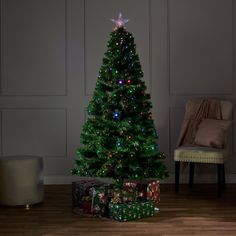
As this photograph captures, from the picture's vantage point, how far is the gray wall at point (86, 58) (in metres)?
5.96

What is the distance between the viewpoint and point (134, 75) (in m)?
4.38

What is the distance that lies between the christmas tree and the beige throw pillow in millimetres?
1085

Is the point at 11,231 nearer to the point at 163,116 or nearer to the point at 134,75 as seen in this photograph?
the point at 134,75

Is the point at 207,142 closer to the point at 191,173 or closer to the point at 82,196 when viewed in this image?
the point at 191,173

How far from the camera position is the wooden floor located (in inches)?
150

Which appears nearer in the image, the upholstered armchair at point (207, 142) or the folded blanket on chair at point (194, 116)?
the upholstered armchair at point (207, 142)

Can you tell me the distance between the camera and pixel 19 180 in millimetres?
4578

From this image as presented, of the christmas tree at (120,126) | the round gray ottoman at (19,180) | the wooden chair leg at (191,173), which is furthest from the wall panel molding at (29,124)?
the christmas tree at (120,126)

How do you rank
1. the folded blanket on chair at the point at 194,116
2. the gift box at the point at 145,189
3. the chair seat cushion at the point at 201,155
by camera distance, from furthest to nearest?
1. the folded blanket on chair at the point at 194,116
2. the chair seat cushion at the point at 201,155
3. the gift box at the point at 145,189

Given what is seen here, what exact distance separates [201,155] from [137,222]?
123cm

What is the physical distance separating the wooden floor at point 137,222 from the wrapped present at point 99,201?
95mm

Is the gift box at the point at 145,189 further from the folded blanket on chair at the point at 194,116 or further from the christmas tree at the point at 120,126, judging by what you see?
the folded blanket on chair at the point at 194,116

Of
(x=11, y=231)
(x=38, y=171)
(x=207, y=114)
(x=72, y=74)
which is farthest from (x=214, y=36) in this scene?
(x=11, y=231)

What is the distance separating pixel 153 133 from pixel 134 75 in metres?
0.50
